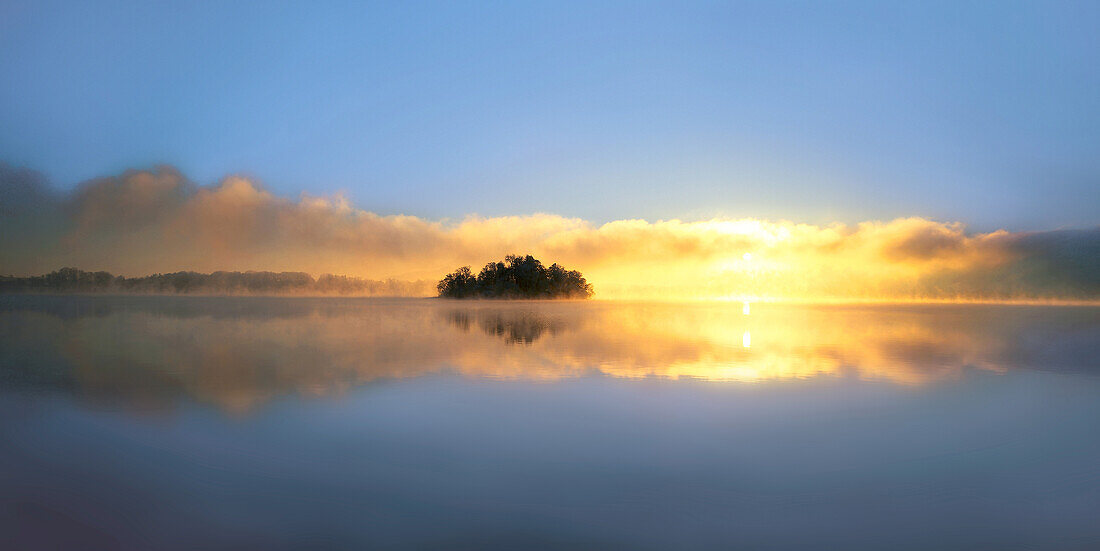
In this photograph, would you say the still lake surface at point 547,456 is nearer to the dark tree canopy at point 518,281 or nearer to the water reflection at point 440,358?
the water reflection at point 440,358

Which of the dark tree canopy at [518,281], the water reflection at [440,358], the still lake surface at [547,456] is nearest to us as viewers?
the still lake surface at [547,456]

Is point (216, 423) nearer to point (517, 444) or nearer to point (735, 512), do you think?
point (517, 444)

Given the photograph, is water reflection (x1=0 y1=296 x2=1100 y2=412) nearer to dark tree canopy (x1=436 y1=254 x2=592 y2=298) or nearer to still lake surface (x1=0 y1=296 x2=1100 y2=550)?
still lake surface (x1=0 y1=296 x2=1100 y2=550)

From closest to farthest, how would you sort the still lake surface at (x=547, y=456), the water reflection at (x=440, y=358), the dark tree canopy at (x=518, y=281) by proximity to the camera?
the still lake surface at (x=547, y=456) < the water reflection at (x=440, y=358) < the dark tree canopy at (x=518, y=281)

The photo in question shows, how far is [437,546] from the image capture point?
17.9 ft

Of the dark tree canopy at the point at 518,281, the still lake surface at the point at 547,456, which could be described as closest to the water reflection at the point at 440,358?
the still lake surface at the point at 547,456

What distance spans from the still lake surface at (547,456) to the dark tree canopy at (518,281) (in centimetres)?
10967

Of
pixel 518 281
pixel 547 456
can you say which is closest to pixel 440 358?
pixel 547 456

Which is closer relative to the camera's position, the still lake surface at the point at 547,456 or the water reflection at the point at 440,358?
the still lake surface at the point at 547,456

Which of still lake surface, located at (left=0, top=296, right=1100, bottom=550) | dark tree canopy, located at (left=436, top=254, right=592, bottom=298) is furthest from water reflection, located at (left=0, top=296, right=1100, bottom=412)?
dark tree canopy, located at (left=436, top=254, right=592, bottom=298)

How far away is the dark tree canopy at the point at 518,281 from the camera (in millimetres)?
126500

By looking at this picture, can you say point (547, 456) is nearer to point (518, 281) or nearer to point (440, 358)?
point (440, 358)

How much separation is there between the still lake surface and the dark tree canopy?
360ft

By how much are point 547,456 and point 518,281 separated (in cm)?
11986
